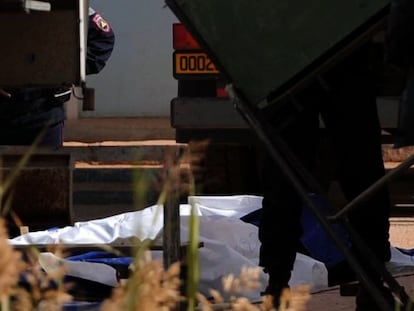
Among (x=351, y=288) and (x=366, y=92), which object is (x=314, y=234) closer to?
(x=351, y=288)

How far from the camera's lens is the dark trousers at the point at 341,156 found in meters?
4.05

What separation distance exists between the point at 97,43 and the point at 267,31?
2153mm

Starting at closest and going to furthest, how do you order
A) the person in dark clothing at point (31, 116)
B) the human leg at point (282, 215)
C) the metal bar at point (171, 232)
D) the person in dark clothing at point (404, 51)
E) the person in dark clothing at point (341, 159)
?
the person in dark clothing at point (404, 51), the metal bar at point (171, 232), the person in dark clothing at point (341, 159), the human leg at point (282, 215), the person in dark clothing at point (31, 116)

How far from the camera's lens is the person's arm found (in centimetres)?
547

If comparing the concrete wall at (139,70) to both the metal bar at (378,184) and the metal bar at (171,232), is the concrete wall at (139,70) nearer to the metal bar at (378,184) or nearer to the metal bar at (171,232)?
the metal bar at (171,232)

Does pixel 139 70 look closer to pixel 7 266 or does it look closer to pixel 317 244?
pixel 317 244

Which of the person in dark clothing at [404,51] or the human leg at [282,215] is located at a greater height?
the person in dark clothing at [404,51]

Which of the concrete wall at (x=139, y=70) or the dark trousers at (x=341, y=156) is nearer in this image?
the dark trousers at (x=341, y=156)

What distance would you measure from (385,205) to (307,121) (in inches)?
16.1

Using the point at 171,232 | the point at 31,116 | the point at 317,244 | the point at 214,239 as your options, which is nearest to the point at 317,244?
the point at 317,244

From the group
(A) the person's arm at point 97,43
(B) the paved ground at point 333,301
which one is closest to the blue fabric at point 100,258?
(B) the paved ground at point 333,301

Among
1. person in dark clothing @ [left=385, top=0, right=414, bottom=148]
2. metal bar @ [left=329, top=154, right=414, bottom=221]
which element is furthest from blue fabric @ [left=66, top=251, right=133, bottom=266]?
person in dark clothing @ [left=385, top=0, right=414, bottom=148]

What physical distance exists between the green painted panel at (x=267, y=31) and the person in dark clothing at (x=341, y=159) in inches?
18.4

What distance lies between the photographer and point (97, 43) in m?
5.54
